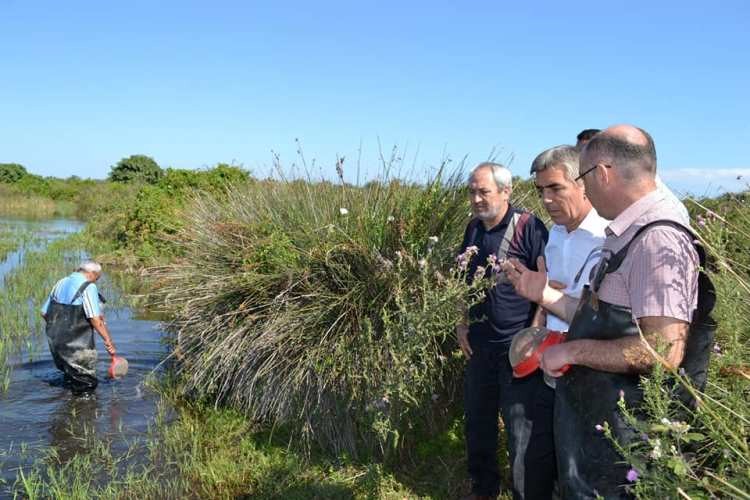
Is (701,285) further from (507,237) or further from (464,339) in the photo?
(464,339)

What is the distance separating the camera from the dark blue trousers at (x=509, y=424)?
11.5 ft

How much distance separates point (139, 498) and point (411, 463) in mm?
2113

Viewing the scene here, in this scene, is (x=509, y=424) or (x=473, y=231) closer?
(x=509, y=424)

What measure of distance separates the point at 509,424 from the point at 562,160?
5.13ft

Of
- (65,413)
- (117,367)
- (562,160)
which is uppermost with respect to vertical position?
(562,160)

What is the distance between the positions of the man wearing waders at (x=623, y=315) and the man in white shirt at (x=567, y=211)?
0.90 meters

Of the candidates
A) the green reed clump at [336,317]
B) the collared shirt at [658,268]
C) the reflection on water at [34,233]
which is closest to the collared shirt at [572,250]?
the green reed clump at [336,317]

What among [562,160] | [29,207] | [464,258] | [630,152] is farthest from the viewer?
[29,207]

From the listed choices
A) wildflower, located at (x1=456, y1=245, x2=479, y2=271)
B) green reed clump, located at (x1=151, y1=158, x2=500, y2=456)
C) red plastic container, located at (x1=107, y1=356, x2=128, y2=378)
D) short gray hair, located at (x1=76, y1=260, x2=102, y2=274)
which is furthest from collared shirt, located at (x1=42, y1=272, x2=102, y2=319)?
wildflower, located at (x1=456, y1=245, x2=479, y2=271)

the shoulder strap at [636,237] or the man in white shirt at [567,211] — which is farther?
the man in white shirt at [567,211]

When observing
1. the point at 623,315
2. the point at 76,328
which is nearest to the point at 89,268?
the point at 76,328

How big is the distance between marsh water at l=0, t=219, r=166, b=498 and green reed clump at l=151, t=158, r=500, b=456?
95 centimetres

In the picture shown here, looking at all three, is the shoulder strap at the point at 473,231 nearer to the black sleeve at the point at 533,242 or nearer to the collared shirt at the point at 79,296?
the black sleeve at the point at 533,242

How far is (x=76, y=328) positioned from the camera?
7.44 m
